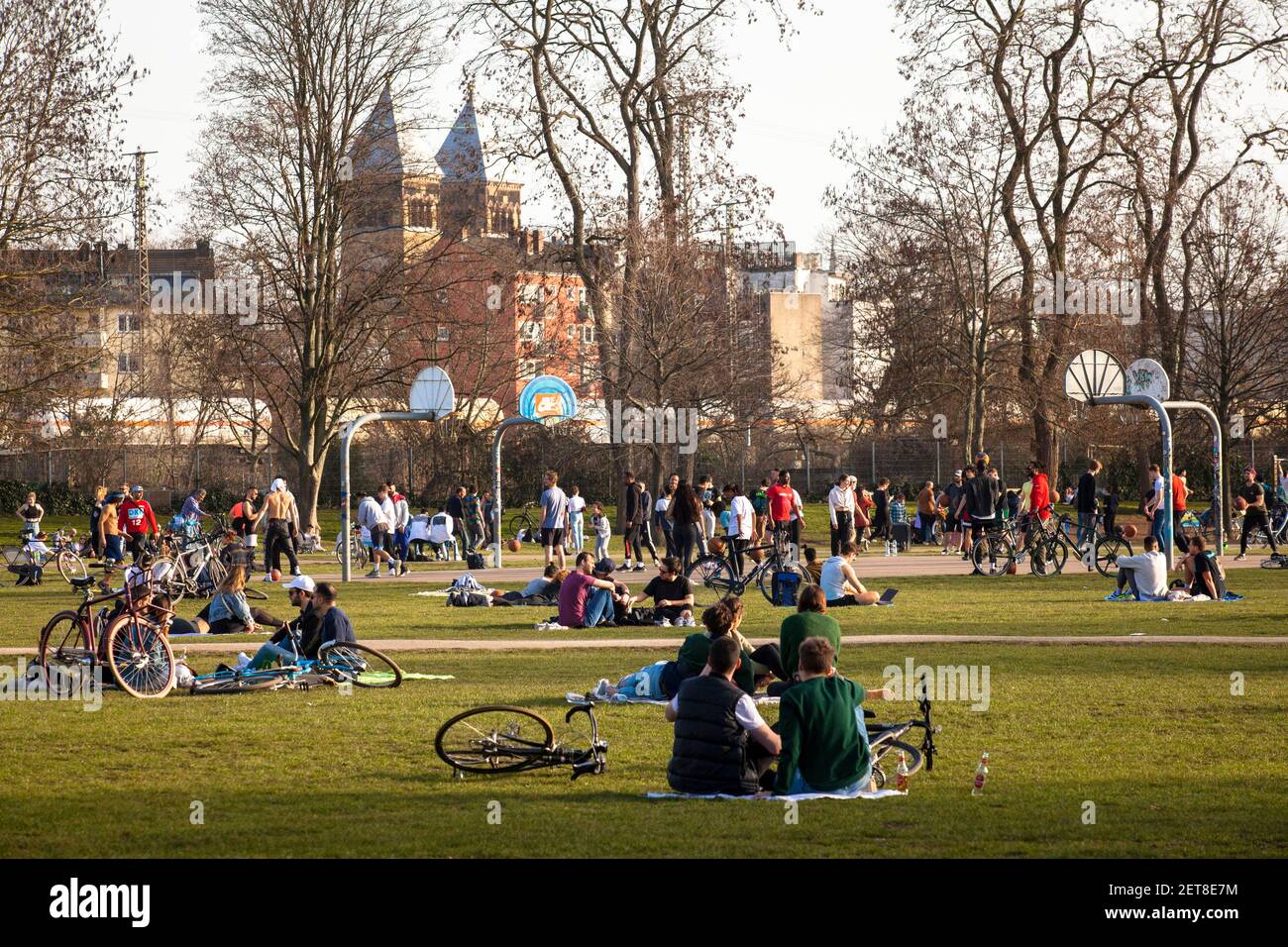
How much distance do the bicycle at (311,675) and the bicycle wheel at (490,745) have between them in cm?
388

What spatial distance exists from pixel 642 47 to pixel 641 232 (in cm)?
613

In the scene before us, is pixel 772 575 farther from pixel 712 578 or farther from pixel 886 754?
pixel 886 754

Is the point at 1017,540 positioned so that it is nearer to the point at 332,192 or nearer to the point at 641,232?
the point at 641,232

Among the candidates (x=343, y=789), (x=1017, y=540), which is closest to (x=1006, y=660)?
(x=343, y=789)

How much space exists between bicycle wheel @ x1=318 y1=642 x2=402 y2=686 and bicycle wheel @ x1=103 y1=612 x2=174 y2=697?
1430 millimetres

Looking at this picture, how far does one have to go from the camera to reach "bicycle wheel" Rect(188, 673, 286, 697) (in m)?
15.7

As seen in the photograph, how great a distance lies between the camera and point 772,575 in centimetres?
2552

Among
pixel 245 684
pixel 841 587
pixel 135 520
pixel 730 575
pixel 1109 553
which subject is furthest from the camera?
pixel 135 520

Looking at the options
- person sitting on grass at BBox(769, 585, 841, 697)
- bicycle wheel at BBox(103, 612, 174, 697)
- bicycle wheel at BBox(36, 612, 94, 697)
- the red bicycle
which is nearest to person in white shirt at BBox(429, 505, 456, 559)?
bicycle wheel at BBox(36, 612, 94, 697)

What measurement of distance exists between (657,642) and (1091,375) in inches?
597

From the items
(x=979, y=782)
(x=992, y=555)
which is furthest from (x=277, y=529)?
(x=979, y=782)

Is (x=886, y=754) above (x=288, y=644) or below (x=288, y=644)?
below

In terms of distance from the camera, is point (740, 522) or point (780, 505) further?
point (780, 505)
